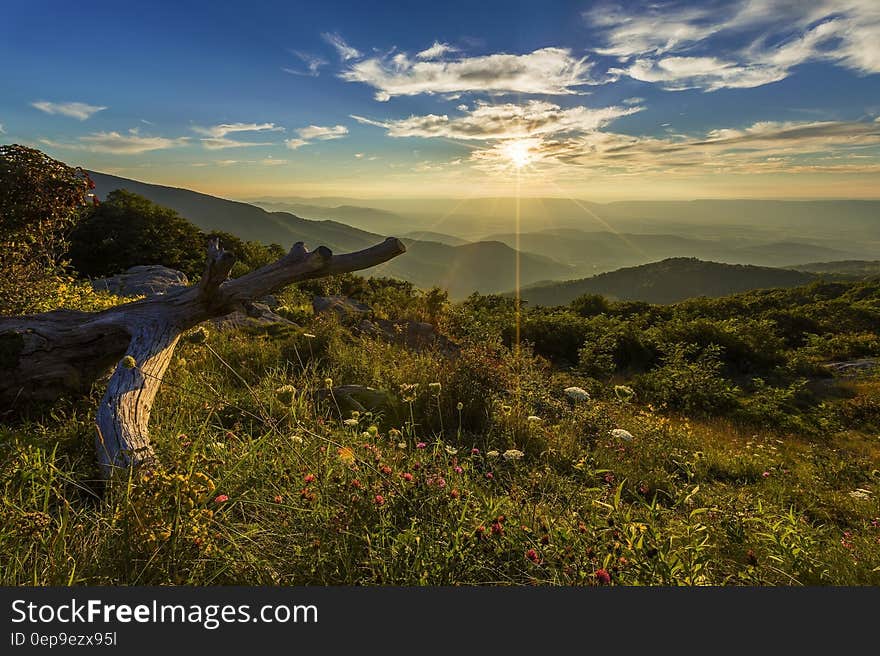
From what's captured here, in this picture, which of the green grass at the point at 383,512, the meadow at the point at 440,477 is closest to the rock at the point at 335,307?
the meadow at the point at 440,477

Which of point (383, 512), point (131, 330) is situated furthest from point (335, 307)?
point (383, 512)

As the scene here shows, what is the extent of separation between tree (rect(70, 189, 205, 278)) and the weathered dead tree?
433 inches

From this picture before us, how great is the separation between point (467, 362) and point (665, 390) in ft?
19.0

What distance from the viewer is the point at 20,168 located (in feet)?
21.0

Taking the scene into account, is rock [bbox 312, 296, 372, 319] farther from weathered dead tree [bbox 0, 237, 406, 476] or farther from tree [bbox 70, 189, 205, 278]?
tree [bbox 70, 189, 205, 278]

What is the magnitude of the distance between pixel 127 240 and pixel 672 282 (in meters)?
116

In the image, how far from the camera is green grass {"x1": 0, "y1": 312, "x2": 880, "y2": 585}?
1.95 meters

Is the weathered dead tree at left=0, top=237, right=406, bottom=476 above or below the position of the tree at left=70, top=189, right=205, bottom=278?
below

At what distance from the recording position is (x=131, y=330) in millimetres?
4770

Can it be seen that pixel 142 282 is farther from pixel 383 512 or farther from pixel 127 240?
pixel 383 512

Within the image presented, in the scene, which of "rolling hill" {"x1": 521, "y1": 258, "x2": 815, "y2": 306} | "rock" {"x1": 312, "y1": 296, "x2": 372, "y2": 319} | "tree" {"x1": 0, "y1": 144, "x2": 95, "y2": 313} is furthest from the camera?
"rolling hill" {"x1": 521, "y1": 258, "x2": 815, "y2": 306}

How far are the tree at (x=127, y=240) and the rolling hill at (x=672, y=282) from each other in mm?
74421

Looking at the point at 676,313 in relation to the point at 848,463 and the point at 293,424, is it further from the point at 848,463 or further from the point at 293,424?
the point at 293,424

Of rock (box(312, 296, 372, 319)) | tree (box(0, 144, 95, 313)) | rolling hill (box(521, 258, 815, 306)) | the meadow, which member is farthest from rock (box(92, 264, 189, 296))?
rolling hill (box(521, 258, 815, 306))
